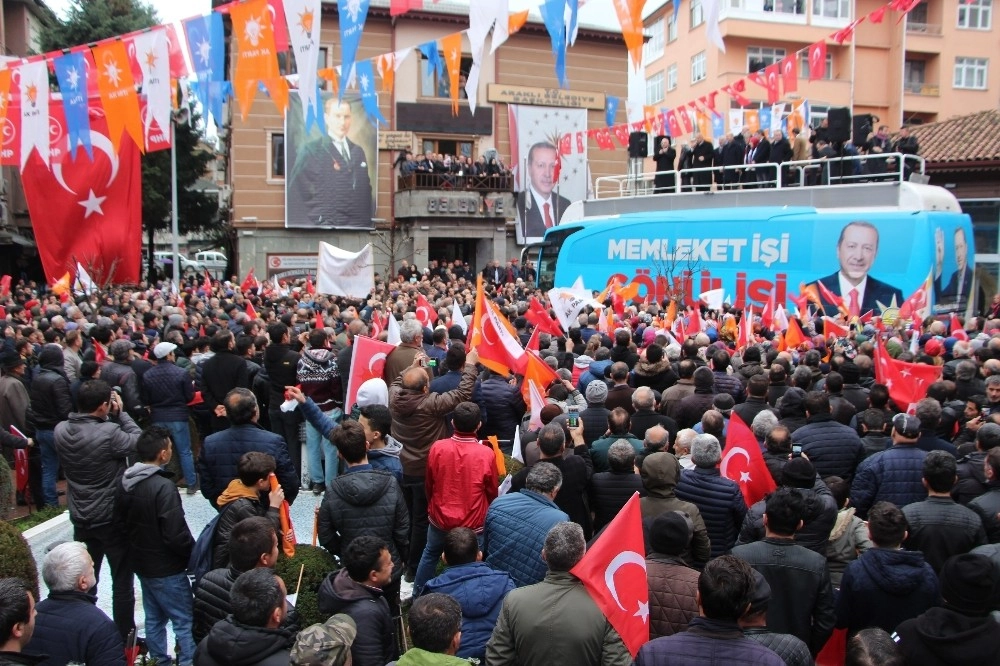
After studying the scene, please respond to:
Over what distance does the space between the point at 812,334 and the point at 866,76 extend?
31702mm

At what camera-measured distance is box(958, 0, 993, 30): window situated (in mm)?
37625

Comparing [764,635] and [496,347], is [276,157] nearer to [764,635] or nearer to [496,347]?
[496,347]

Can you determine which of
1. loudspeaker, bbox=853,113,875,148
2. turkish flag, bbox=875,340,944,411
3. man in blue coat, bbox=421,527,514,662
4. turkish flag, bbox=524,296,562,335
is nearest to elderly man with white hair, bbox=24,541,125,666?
man in blue coat, bbox=421,527,514,662

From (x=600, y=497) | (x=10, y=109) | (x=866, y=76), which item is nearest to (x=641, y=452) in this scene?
(x=600, y=497)

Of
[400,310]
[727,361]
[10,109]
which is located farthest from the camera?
[10,109]

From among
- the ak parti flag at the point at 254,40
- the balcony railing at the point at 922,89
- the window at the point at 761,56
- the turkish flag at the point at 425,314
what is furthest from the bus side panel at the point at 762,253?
the balcony railing at the point at 922,89

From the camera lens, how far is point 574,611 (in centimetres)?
349

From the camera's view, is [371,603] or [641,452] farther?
[641,452]

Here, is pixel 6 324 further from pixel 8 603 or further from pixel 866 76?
pixel 866 76

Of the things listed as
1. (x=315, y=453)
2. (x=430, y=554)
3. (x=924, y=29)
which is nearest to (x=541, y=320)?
(x=315, y=453)

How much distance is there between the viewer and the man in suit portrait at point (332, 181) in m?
30.2

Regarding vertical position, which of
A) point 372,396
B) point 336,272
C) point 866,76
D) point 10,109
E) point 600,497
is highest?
point 866,76

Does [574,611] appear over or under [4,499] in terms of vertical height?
over

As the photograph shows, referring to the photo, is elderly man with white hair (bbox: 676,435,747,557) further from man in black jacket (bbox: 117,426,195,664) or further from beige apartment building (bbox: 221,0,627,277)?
beige apartment building (bbox: 221,0,627,277)
